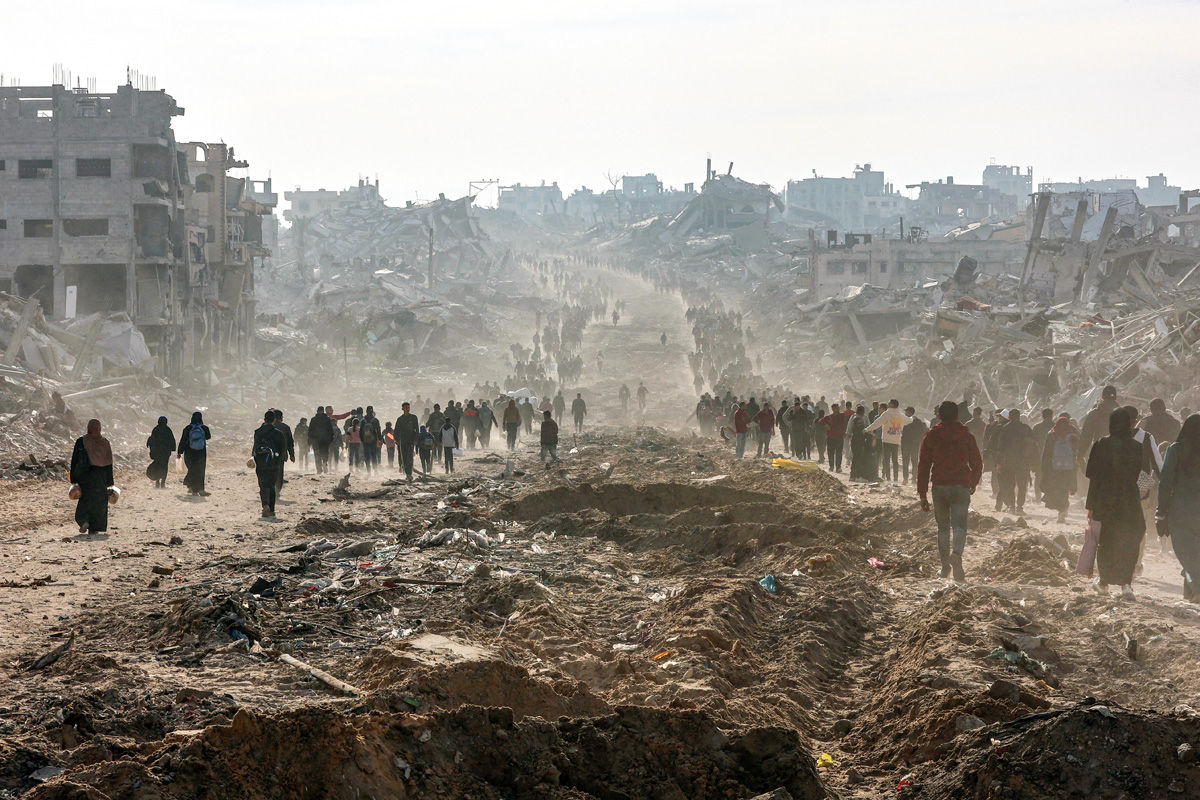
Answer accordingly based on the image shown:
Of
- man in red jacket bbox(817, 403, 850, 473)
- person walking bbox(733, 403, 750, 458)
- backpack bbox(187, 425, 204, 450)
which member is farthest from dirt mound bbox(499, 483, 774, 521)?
person walking bbox(733, 403, 750, 458)

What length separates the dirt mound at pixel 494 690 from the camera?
20.4 ft

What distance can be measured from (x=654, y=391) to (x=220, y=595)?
40.5 meters

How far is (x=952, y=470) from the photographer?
34.2ft

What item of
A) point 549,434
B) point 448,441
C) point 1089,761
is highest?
point 549,434

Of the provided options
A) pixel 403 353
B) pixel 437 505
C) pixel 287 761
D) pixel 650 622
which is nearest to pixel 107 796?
pixel 287 761

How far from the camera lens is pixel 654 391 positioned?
160ft

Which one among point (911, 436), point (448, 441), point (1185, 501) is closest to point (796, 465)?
point (911, 436)

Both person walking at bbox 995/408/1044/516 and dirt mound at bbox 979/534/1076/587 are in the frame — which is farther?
person walking at bbox 995/408/1044/516

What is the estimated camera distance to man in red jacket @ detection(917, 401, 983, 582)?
1036 cm

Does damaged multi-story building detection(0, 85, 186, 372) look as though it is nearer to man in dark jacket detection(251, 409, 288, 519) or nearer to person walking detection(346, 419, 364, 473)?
person walking detection(346, 419, 364, 473)

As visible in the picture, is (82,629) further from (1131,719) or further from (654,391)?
(654,391)

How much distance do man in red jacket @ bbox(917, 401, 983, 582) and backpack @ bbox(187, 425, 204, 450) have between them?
424 inches

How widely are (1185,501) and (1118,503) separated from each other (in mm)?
505

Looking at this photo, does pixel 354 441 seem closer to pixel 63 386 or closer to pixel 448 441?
pixel 448 441
